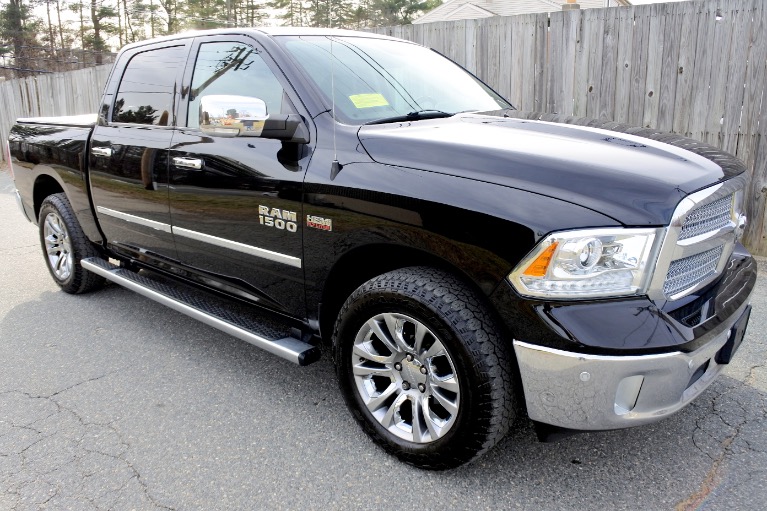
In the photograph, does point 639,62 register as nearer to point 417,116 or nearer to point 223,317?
point 417,116

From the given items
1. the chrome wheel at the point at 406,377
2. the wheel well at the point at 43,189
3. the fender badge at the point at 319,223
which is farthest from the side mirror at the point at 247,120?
the wheel well at the point at 43,189

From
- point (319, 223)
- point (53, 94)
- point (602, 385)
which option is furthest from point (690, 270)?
point (53, 94)

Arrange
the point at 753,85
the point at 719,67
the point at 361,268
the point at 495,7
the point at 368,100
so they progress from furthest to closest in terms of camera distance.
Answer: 1. the point at 495,7
2. the point at 719,67
3. the point at 753,85
4. the point at 368,100
5. the point at 361,268

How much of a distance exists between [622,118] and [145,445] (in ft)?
17.0

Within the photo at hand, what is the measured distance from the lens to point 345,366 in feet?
9.00

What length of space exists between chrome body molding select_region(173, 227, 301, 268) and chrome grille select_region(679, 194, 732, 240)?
1.70 meters

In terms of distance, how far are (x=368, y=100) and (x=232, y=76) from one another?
0.87 meters

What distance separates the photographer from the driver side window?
3088 mm

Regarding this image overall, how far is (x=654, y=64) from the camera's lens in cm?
559

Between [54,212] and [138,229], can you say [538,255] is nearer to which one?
[138,229]

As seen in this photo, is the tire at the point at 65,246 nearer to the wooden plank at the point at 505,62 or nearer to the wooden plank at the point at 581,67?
the wooden plank at the point at 505,62

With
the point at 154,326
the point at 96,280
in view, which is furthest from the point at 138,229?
the point at 96,280

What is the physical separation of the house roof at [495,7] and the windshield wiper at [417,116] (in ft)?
70.9

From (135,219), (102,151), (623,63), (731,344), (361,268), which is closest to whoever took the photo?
(731,344)
